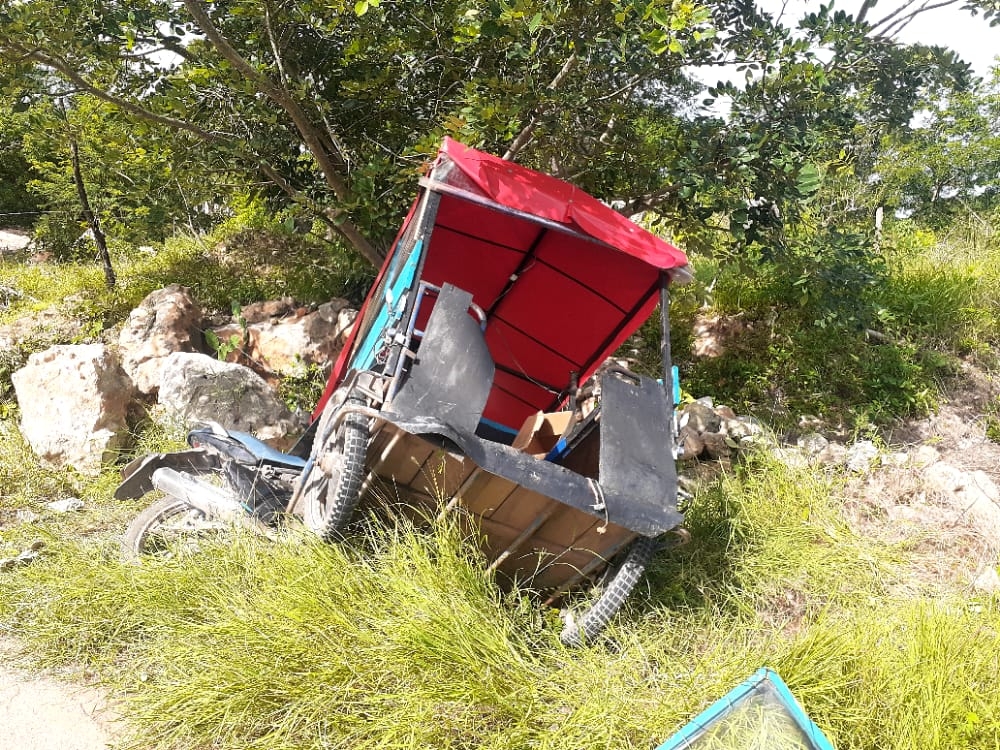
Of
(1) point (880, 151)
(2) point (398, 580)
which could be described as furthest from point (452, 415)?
(1) point (880, 151)

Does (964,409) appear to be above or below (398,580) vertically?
above

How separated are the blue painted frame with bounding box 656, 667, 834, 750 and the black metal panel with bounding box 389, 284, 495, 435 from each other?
1.35m

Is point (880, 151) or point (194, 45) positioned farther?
point (880, 151)

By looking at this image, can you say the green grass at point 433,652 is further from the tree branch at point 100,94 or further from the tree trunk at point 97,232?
the tree trunk at point 97,232

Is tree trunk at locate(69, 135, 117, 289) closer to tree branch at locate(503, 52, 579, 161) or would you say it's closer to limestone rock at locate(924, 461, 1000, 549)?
tree branch at locate(503, 52, 579, 161)

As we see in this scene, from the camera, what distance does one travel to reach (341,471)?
2.99 meters

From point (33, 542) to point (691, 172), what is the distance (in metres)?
4.85

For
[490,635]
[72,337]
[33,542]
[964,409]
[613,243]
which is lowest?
[72,337]

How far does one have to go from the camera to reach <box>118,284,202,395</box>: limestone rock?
6.29 metres

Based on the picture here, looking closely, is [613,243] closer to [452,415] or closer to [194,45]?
[452,415]

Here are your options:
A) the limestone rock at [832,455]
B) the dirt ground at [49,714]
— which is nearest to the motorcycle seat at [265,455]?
the dirt ground at [49,714]

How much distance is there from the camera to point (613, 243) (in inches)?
161

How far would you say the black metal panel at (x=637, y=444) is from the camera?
3.22 m

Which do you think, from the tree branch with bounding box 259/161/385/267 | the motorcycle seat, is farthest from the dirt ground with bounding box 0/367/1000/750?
the tree branch with bounding box 259/161/385/267
